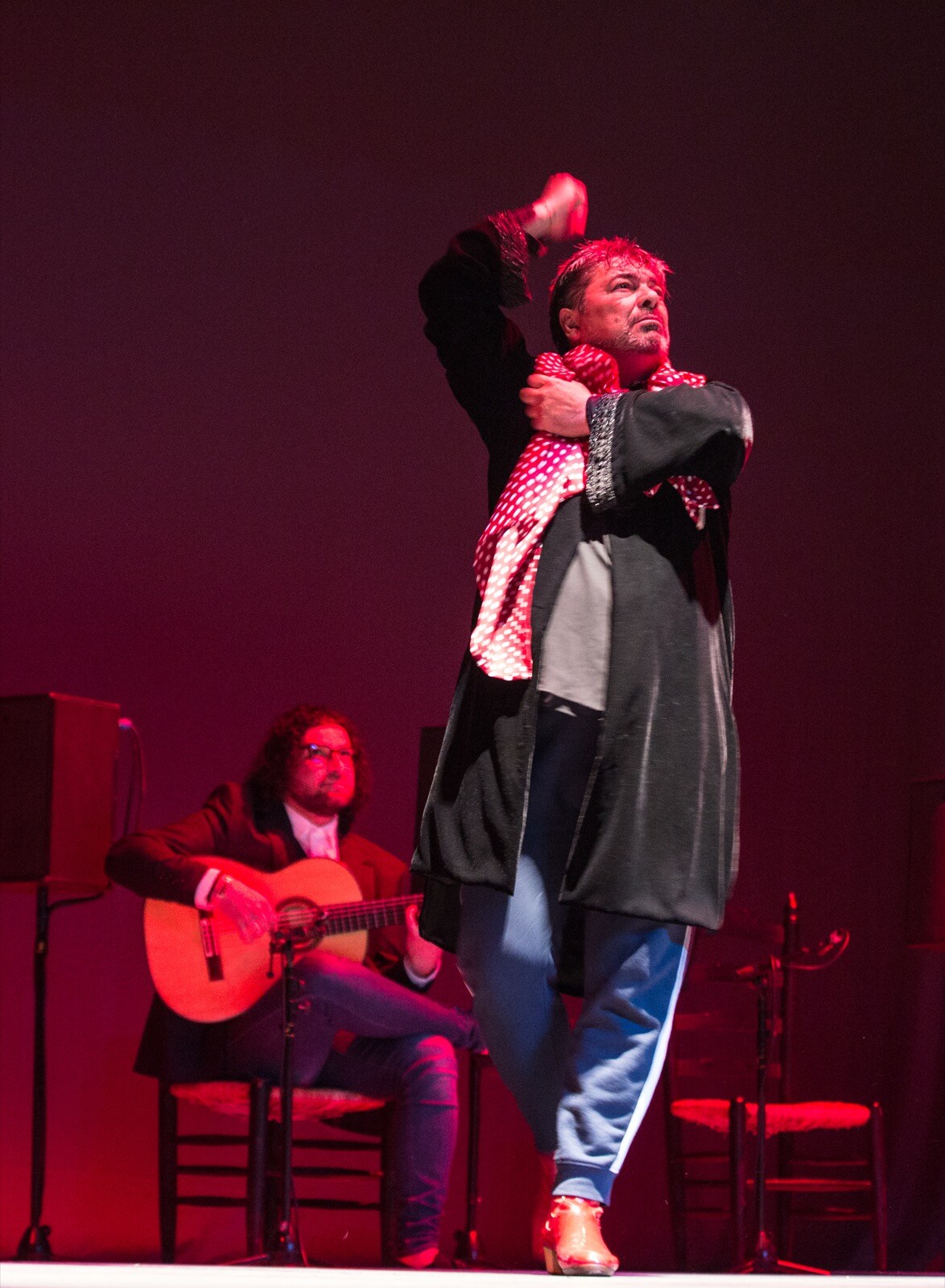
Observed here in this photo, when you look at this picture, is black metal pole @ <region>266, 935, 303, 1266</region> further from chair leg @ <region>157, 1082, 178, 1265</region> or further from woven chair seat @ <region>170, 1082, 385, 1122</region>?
chair leg @ <region>157, 1082, 178, 1265</region>

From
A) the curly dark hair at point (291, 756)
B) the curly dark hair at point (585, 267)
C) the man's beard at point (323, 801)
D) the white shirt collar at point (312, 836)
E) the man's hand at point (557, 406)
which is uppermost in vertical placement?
the curly dark hair at point (585, 267)

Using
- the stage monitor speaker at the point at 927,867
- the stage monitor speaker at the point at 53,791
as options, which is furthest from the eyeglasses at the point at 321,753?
the stage monitor speaker at the point at 927,867

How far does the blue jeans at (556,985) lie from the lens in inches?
64.7

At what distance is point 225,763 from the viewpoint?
14.5 feet

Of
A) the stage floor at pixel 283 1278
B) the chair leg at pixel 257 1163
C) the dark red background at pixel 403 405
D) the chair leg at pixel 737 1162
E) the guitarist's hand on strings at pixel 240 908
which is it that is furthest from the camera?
the dark red background at pixel 403 405

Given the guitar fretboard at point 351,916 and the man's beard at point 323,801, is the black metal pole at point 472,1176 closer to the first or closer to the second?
the guitar fretboard at point 351,916

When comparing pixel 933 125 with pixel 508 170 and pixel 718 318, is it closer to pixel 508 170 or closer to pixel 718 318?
pixel 718 318

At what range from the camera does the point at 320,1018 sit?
3617mm

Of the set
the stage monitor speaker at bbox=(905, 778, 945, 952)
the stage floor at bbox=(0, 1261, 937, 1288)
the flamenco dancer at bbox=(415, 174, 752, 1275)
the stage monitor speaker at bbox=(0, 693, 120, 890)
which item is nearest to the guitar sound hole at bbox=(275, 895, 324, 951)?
the stage monitor speaker at bbox=(0, 693, 120, 890)

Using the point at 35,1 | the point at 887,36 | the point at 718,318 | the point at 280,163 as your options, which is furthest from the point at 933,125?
the point at 35,1

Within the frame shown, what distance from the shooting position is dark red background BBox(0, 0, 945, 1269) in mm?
4316

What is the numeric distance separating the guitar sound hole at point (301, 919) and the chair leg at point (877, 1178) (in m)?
1.47

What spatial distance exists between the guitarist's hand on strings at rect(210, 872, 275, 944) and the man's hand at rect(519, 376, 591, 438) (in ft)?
6.79

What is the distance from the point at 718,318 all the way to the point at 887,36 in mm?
959
